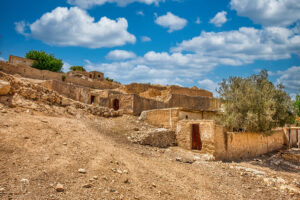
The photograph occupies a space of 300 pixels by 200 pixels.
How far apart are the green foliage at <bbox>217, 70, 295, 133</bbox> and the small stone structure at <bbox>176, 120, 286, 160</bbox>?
0.86m

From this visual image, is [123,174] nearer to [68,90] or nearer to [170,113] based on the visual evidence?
[170,113]

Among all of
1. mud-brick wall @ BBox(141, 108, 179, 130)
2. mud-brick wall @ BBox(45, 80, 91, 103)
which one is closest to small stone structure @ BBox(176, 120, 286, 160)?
mud-brick wall @ BBox(141, 108, 179, 130)

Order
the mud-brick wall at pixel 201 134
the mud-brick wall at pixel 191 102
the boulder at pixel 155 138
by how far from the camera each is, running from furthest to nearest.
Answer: the mud-brick wall at pixel 191 102, the boulder at pixel 155 138, the mud-brick wall at pixel 201 134

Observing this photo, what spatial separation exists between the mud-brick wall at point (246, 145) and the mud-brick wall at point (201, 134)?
1331 millimetres

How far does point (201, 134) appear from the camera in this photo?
436 inches

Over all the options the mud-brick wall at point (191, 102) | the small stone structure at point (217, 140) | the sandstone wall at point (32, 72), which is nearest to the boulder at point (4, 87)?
the small stone structure at point (217, 140)

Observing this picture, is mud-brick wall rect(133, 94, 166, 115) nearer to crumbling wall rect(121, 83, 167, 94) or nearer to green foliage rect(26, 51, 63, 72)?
crumbling wall rect(121, 83, 167, 94)

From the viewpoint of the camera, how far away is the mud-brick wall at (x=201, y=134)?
10.6 m

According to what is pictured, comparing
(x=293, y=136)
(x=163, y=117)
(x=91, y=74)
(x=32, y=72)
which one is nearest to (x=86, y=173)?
(x=163, y=117)

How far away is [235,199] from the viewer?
21.0 ft

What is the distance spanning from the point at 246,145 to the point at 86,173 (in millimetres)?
10313

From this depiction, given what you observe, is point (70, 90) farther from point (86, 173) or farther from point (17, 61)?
point (17, 61)

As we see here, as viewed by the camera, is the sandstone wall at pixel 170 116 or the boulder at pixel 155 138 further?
the sandstone wall at pixel 170 116

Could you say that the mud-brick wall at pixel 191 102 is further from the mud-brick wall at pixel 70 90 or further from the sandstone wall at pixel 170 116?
the mud-brick wall at pixel 70 90
